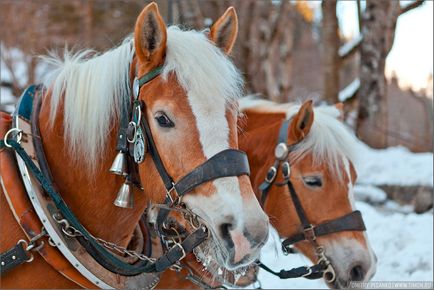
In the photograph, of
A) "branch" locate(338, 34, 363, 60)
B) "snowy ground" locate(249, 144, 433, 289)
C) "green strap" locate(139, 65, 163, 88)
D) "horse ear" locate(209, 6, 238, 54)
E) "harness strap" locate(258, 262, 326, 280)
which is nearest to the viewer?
"green strap" locate(139, 65, 163, 88)

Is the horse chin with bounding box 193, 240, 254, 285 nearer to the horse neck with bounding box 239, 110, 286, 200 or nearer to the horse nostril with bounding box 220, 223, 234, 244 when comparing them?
the horse nostril with bounding box 220, 223, 234, 244

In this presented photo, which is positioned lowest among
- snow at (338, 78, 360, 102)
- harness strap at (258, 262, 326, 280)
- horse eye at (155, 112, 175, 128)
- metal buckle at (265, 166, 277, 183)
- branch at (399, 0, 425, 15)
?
snow at (338, 78, 360, 102)

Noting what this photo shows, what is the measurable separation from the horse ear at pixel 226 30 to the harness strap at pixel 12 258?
1.17m

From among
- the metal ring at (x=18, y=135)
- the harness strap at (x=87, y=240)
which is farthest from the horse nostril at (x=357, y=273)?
the metal ring at (x=18, y=135)

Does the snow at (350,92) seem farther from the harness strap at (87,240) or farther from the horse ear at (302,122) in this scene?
the harness strap at (87,240)

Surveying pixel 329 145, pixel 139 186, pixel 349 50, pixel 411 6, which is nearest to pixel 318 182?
pixel 329 145

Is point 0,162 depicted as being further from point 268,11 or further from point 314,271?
point 268,11

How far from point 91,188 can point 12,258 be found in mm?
409

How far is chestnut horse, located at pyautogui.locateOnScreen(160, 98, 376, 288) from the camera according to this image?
10.1ft

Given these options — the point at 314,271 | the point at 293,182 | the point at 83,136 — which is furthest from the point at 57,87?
the point at 314,271

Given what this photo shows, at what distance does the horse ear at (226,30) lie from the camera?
2.26m

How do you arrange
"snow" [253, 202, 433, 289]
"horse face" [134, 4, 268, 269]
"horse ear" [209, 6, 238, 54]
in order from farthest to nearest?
"snow" [253, 202, 433, 289] < "horse ear" [209, 6, 238, 54] < "horse face" [134, 4, 268, 269]

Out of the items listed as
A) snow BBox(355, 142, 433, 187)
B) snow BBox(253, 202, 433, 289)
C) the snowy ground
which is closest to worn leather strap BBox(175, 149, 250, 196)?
the snowy ground

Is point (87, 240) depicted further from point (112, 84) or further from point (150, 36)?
point (150, 36)
